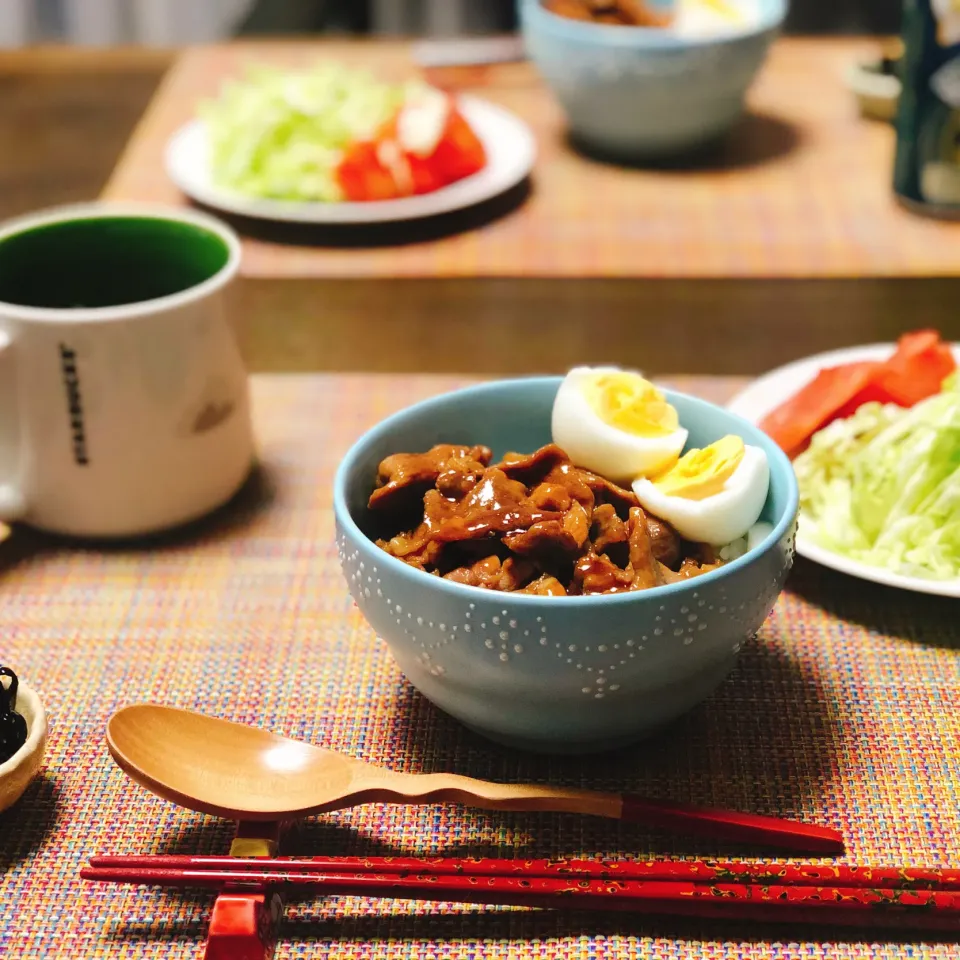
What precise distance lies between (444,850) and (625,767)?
14 centimetres

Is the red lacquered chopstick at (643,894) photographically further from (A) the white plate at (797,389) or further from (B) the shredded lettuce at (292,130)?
(B) the shredded lettuce at (292,130)

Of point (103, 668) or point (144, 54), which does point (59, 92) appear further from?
point (103, 668)

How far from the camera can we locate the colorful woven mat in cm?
68

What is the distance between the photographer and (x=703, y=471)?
2.65ft

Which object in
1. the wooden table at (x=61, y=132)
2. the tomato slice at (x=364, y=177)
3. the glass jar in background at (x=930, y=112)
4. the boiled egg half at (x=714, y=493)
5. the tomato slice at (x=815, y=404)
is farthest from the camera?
the wooden table at (x=61, y=132)

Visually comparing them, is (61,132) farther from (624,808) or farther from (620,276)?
(624,808)

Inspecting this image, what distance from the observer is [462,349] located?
159 centimetres

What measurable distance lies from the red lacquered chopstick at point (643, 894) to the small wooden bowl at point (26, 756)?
113 mm

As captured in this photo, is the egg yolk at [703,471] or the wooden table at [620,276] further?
the wooden table at [620,276]

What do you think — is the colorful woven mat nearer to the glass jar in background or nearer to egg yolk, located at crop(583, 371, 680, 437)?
egg yolk, located at crop(583, 371, 680, 437)

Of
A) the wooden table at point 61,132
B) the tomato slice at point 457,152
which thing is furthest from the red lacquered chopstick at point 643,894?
the wooden table at point 61,132

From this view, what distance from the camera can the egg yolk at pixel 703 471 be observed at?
0.80 meters

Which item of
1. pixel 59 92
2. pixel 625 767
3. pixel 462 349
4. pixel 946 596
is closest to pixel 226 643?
pixel 625 767

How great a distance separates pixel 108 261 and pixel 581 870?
28.7 inches
